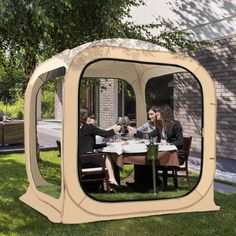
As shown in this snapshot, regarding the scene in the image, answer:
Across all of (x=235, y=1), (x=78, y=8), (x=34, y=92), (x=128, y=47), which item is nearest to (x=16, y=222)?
(x=34, y=92)

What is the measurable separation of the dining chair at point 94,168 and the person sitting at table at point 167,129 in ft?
3.29

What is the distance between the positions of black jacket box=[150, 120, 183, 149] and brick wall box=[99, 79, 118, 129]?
7378 millimetres

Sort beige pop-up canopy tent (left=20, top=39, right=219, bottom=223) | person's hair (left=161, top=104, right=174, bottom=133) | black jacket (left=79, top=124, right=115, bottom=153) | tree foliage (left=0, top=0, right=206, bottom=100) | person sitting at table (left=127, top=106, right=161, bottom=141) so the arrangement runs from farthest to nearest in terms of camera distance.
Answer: person sitting at table (left=127, top=106, right=161, bottom=141)
person's hair (left=161, top=104, right=174, bottom=133)
black jacket (left=79, top=124, right=115, bottom=153)
beige pop-up canopy tent (left=20, top=39, right=219, bottom=223)
tree foliage (left=0, top=0, right=206, bottom=100)

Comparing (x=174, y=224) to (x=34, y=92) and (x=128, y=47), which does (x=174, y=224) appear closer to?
(x=128, y=47)

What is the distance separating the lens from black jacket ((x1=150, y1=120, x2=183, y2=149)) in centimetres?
749

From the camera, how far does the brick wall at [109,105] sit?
49.9 feet

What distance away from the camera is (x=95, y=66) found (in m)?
7.98

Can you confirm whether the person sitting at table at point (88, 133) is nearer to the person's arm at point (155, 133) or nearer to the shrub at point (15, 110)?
the person's arm at point (155, 133)

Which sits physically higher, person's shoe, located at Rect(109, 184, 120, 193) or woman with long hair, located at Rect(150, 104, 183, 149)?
woman with long hair, located at Rect(150, 104, 183, 149)

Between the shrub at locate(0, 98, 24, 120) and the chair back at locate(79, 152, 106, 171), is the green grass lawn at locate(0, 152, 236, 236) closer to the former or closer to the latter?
the chair back at locate(79, 152, 106, 171)

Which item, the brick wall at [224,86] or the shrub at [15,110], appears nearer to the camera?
the brick wall at [224,86]

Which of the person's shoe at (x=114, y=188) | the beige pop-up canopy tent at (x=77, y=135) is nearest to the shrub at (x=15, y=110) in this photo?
the person's shoe at (x=114, y=188)

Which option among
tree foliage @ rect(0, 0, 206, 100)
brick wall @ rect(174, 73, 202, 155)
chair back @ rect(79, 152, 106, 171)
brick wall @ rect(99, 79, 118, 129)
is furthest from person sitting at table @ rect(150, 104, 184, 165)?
brick wall @ rect(99, 79, 118, 129)

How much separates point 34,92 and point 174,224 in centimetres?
296
